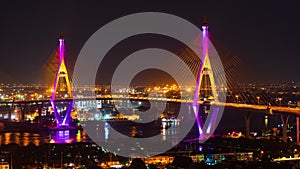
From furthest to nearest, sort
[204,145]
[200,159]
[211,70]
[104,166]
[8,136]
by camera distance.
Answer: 1. [8,136]
2. [211,70]
3. [204,145]
4. [200,159]
5. [104,166]

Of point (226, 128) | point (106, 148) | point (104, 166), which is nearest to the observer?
point (104, 166)

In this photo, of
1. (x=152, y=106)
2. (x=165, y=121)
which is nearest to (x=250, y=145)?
(x=165, y=121)

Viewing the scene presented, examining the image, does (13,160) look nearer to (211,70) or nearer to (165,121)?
(211,70)

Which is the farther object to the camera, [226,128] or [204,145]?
[226,128]

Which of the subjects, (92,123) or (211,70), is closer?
(211,70)

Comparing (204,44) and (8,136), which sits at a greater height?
(204,44)

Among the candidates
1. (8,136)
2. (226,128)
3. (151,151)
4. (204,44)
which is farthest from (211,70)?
(8,136)

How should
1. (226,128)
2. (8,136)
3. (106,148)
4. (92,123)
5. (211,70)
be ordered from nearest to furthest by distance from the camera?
(106,148)
(211,70)
(8,136)
(226,128)
(92,123)

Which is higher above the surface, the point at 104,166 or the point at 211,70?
the point at 211,70

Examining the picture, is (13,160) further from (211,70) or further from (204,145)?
(211,70)
